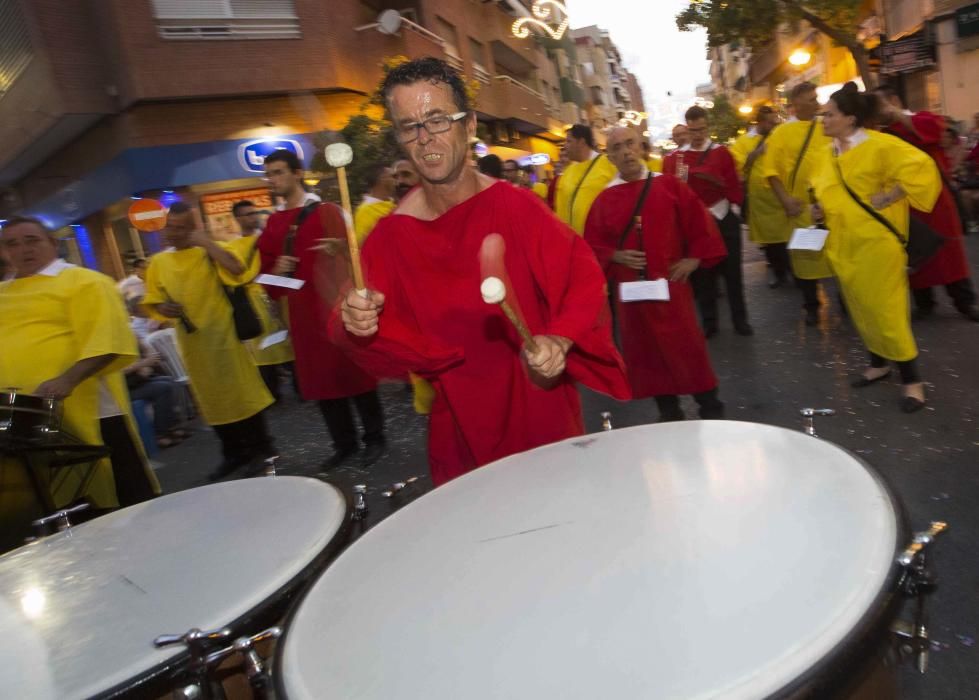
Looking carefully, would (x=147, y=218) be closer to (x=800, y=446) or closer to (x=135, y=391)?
(x=135, y=391)

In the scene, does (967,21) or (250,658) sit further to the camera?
(967,21)

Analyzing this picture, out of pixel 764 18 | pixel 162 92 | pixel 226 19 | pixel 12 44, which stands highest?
pixel 12 44

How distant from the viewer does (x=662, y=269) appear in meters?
3.78

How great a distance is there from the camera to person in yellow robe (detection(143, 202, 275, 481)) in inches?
182

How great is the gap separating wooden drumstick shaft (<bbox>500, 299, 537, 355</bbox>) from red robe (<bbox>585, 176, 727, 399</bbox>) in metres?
2.35

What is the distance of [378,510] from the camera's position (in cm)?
376

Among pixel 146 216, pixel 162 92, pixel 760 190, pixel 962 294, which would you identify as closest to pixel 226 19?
pixel 162 92

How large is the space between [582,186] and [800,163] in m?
1.71

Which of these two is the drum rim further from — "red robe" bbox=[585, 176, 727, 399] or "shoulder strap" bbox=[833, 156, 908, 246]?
"shoulder strap" bbox=[833, 156, 908, 246]

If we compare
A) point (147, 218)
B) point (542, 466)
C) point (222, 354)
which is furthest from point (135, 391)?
point (542, 466)

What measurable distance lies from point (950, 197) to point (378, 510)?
15.0ft

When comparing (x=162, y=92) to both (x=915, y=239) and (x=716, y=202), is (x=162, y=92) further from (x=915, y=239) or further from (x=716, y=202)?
(x=915, y=239)

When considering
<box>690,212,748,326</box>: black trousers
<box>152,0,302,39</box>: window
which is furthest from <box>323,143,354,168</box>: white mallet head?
<box>152,0,302,39</box>: window

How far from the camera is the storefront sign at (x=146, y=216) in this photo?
31.8 feet
